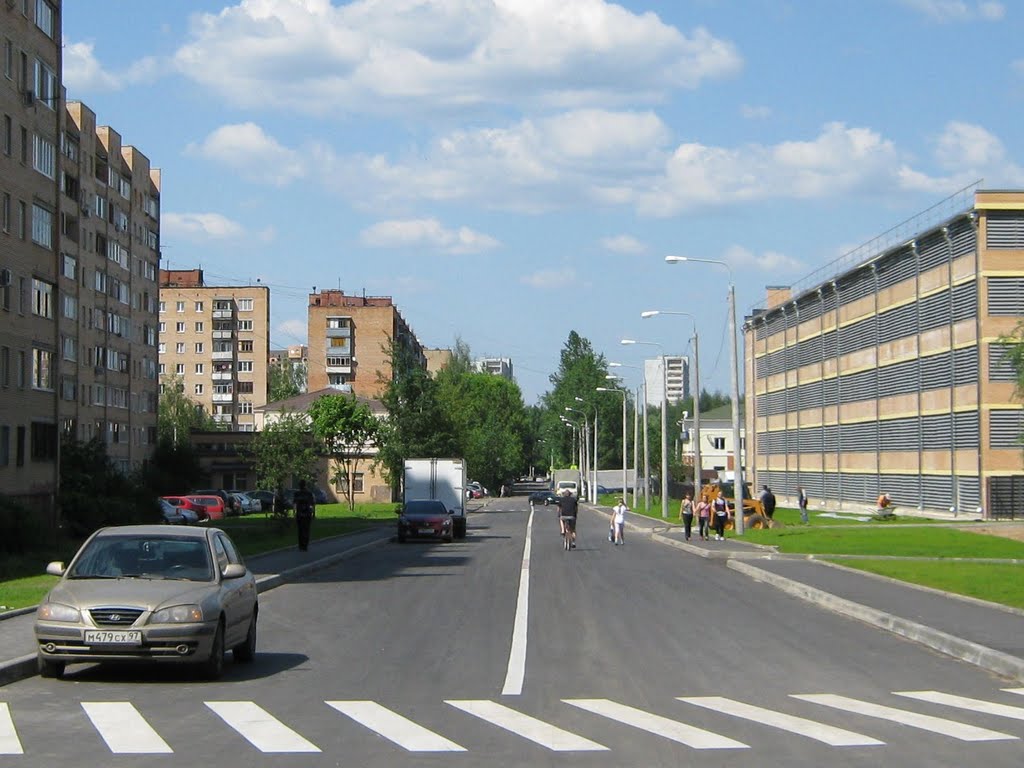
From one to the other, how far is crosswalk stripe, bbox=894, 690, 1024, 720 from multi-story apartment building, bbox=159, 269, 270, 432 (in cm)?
12866

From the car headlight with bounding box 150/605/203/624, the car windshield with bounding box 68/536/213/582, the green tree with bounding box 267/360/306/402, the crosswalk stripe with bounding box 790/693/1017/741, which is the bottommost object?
the crosswalk stripe with bounding box 790/693/1017/741

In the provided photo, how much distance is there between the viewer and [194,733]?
9695 millimetres

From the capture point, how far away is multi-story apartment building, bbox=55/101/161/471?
77688 mm

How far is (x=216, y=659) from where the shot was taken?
12.6 m

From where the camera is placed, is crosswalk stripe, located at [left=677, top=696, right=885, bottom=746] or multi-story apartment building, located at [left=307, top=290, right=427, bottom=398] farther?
multi-story apartment building, located at [left=307, top=290, right=427, bottom=398]

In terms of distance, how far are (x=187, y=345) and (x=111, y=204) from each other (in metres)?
54.2

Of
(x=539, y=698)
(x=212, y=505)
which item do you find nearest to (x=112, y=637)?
(x=539, y=698)

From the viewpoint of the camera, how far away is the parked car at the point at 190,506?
208ft

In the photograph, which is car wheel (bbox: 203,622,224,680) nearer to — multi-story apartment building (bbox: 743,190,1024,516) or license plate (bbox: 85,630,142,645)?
license plate (bbox: 85,630,142,645)

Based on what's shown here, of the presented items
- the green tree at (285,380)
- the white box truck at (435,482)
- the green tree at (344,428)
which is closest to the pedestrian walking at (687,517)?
the white box truck at (435,482)

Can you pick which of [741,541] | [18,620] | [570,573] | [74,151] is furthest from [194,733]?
[74,151]

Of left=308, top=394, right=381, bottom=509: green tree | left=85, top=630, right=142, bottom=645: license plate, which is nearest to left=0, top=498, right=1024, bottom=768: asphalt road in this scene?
left=85, top=630, right=142, bottom=645: license plate

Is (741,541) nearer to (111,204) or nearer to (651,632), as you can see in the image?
(651,632)

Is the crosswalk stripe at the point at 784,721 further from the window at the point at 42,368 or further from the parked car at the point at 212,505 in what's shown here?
the parked car at the point at 212,505
